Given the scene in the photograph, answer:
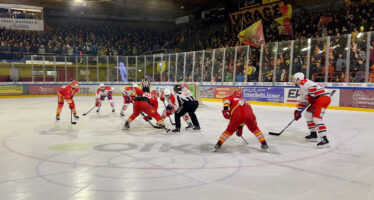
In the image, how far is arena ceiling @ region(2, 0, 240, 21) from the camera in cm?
2344

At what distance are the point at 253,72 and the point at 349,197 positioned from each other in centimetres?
1180

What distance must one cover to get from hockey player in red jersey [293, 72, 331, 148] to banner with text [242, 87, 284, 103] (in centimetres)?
768

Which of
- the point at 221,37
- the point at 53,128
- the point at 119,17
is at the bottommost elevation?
the point at 53,128

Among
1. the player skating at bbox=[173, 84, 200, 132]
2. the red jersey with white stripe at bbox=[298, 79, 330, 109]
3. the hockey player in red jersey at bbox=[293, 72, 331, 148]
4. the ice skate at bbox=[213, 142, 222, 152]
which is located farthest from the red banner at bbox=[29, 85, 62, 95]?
the red jersey with white stripe at bbox=[298, 79, 330, 109]

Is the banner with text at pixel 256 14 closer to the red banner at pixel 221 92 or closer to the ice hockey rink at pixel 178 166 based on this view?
the red banner at pixel 221 92

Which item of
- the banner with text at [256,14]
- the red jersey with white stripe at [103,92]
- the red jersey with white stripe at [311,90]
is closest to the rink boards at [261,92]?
the red jersey with white stripe at [103,92]

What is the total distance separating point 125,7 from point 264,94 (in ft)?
55.2

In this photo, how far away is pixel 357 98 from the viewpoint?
35.9ft

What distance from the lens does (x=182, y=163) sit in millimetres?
4098

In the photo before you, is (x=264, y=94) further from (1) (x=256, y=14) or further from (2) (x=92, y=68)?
(2) (x=92, y=68)

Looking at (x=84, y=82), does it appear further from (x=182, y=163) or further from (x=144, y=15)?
(x=182, y=163)

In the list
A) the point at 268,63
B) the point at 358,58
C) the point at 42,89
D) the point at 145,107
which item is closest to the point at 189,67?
the point at 268,63

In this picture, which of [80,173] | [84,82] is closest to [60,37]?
[84,82]

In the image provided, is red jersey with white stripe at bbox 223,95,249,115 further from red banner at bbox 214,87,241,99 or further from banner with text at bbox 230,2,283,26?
banner with text at bbox 230,2,283,26
